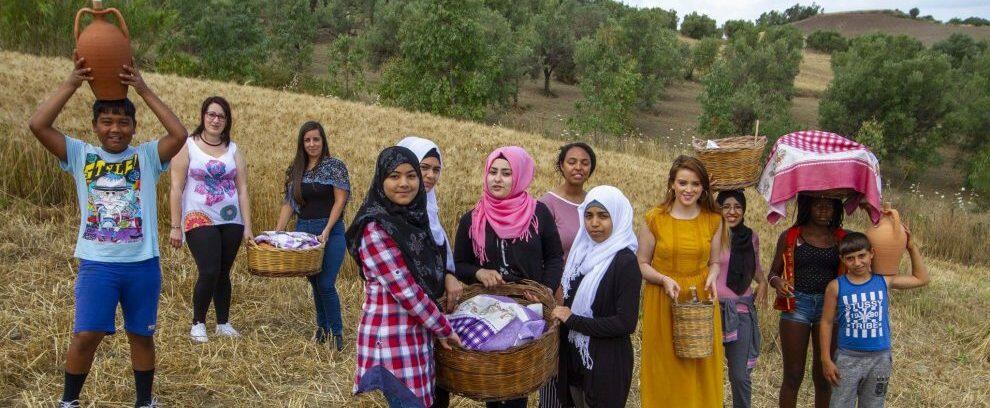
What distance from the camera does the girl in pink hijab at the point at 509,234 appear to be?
3797mm

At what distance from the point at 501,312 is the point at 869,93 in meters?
32.5

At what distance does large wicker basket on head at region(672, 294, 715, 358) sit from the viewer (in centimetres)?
362

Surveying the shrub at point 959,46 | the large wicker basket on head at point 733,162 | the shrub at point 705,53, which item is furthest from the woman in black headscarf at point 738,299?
the shrub at point 959,46

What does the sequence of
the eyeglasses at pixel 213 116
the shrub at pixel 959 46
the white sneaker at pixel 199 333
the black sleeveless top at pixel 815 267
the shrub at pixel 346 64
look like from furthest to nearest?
the shrub at pixel 959 46
the shrub at pixel 346 64
the white sneaker at pixel 199 333
the eyeglasses at pixel 213 116
the black sleeveless top at pixel 815 267

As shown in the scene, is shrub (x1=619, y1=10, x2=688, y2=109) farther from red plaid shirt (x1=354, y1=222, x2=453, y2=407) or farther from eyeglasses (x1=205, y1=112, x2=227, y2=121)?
red plaid shirt (x1=354, y1=222, x2=453, y2=407)

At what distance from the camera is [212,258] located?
15.7ft

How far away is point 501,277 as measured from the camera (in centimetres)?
366

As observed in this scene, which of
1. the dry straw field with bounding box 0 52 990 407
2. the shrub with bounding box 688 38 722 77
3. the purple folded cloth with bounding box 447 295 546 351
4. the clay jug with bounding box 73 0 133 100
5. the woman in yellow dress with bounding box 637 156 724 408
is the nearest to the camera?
the purple folded cloth with bounding box 447 295 546 351

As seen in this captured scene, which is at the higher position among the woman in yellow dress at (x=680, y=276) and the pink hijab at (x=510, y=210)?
the pink hijab at (x=510, y=210)

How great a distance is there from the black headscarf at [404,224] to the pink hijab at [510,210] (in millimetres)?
702

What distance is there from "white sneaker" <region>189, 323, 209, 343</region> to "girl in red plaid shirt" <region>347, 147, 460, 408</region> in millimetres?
2499

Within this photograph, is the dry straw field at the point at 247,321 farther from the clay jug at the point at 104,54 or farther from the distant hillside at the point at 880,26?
the distant hillside at the point at 880,26

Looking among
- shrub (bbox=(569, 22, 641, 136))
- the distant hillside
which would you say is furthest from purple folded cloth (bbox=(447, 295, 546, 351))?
the distant hillside

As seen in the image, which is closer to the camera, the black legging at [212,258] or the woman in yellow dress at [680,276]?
the woman in yellow dress at [680,276]
